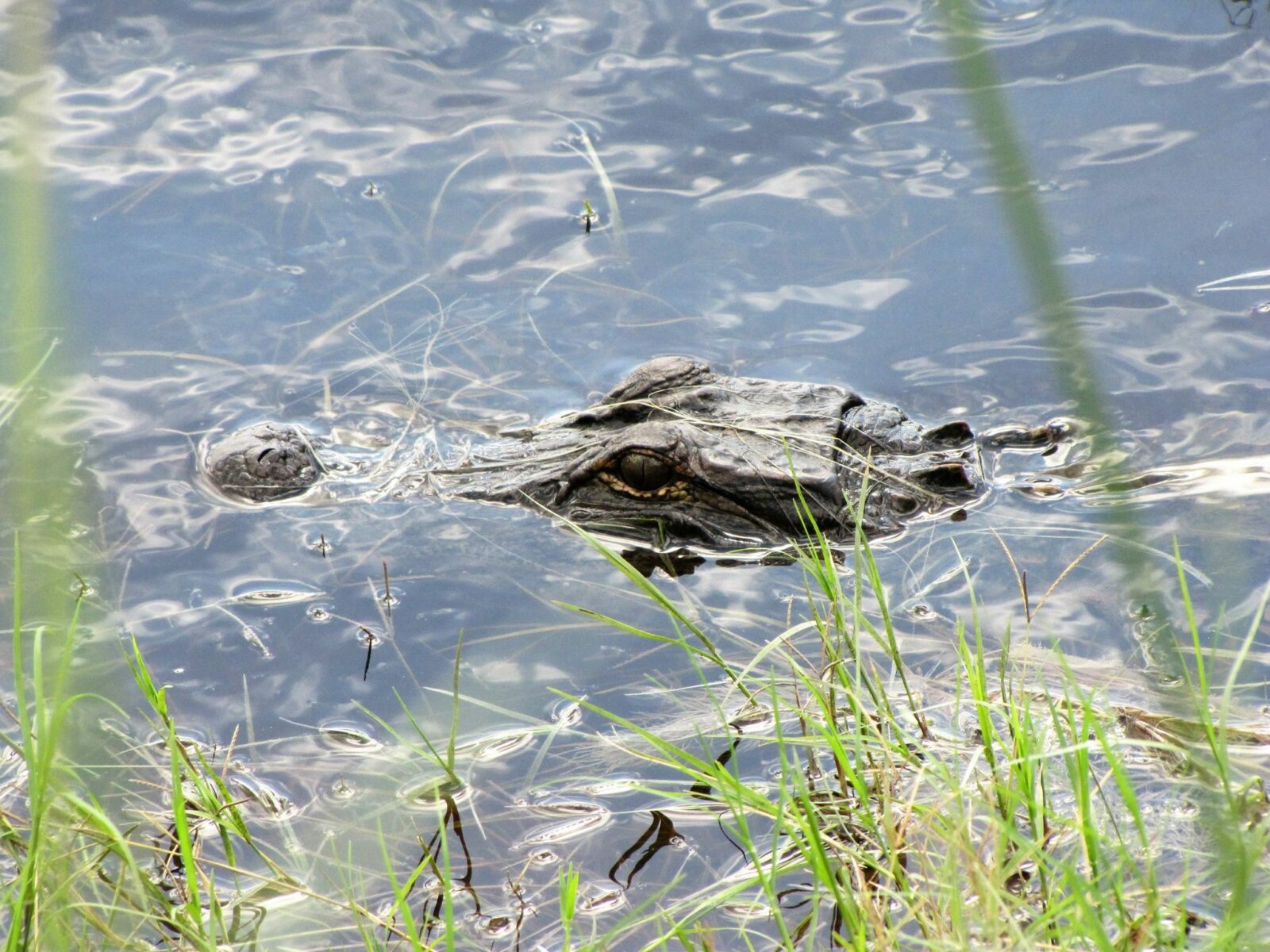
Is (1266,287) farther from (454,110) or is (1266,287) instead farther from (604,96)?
(454,110)

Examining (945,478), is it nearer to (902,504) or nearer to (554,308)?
(902,504)

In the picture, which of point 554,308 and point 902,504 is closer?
point 902,504

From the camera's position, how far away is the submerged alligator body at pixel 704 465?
12.4 ft

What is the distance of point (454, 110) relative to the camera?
21.0 ft

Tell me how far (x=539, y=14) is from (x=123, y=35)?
2193 mm

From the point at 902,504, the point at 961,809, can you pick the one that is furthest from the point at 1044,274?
the point at 902,504

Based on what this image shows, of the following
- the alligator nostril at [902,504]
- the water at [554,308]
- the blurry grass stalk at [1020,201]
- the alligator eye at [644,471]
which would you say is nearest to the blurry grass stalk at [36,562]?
the water at [554,308]

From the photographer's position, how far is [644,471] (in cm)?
382

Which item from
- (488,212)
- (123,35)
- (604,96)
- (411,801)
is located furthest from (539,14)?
(411,801)

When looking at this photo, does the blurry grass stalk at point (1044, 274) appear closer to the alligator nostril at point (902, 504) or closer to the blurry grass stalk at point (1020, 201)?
the blurry grass stalk at point (1020, 201)

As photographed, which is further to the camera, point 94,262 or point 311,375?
point 94,262

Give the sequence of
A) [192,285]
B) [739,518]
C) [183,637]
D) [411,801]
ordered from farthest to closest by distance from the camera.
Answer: [192,285], [739,518], [183,637], [411,801]

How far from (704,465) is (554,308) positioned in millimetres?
1794

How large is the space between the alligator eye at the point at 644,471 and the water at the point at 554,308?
27cm
